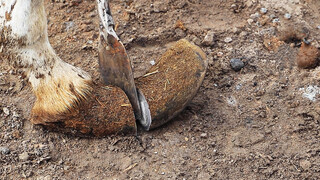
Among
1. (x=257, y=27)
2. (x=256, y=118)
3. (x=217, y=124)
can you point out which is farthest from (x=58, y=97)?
(x=257, y=27)

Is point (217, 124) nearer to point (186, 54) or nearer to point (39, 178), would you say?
point (186, 54)

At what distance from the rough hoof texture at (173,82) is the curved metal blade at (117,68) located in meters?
0.07

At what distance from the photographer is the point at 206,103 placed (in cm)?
390

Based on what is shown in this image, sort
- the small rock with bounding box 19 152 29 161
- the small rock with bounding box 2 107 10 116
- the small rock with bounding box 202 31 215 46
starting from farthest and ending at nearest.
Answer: the small rock with bounding box 202 31 215 46
the small rock with bounding box 2 107 10 116
the small rock with bounding box 19 152 29 161

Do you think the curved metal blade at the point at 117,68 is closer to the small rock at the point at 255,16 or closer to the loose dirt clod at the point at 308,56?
the loose dirt clod at the point at 308,56

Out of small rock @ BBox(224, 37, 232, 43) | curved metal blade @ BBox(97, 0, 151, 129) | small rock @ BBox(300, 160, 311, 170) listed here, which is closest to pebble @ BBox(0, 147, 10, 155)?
curved metal blade @ BBox(97, 0, 151, 129)

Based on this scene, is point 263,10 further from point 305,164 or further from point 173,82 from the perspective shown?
point 305,164

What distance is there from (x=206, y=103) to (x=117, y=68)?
84 centimetres

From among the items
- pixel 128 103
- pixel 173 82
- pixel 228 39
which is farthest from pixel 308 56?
pixel 128 103

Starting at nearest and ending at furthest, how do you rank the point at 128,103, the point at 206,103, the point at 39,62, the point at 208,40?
the point at 39,62, the point at 128,103, the point at 206,103, the point at 208,40

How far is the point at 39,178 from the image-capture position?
319 cm

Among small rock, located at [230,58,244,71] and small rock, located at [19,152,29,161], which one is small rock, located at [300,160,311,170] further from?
small rock, located at [19,152,29,161]

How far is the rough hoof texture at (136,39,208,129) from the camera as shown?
3.50 metres

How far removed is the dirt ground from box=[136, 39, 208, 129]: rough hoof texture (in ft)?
0.62
